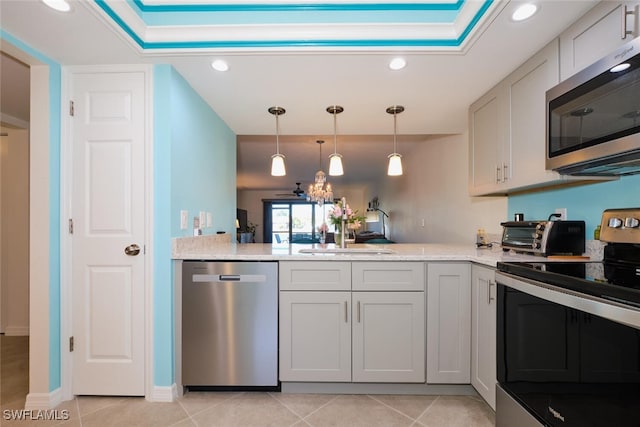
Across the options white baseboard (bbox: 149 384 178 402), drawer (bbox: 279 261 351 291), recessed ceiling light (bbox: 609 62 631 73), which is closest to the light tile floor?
white baseboard (bbox: 149 384 178 402)

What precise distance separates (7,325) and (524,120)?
4.85m

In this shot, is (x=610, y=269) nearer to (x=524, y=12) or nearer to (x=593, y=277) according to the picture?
(x=593, y=277)

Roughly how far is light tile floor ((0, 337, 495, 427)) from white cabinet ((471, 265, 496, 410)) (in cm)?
18

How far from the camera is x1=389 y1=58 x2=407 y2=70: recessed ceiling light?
180 centimetres

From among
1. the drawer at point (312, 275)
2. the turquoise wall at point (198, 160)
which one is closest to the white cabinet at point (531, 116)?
the drawer at point (312, 275)

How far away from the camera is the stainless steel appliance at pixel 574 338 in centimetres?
92

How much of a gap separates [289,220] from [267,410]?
865 centimetres

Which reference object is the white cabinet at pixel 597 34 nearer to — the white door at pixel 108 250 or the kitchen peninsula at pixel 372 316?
the kitchen peninsula at pixel 372 316

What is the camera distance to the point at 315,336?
194 cm

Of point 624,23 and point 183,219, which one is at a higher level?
point 624,23

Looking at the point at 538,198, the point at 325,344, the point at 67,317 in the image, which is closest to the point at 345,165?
the point at 538,198

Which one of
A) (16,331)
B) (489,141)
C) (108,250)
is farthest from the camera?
(16,331)

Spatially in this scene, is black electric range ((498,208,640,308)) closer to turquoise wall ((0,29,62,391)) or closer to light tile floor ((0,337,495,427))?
light tile floor ((0,337,495,427))

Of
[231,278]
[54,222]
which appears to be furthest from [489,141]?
[54,222]
